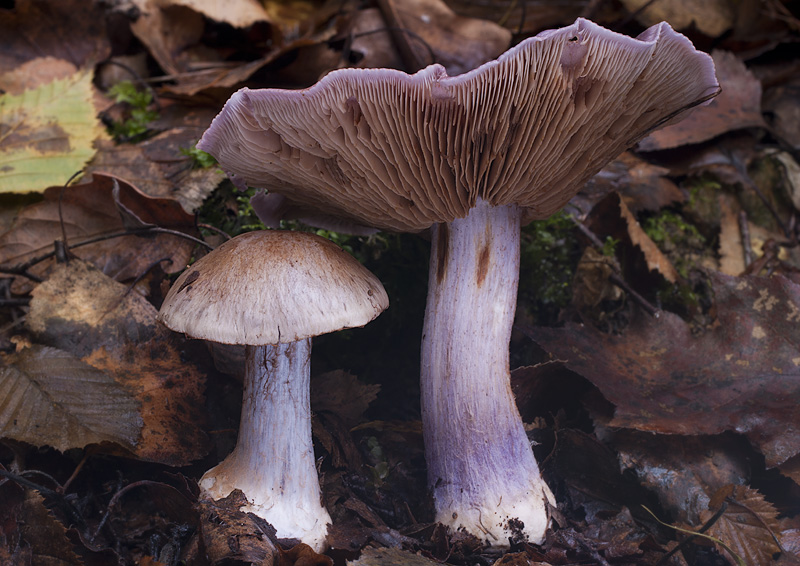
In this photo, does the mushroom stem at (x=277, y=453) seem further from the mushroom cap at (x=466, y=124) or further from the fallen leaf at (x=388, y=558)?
the mushroom cap at (x=466, y=124)

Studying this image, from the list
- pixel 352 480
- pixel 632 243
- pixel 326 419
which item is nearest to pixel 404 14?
pixel 632 243

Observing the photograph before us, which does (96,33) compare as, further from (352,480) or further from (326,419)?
(352,480)

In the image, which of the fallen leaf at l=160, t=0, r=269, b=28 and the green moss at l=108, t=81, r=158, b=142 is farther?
the fallen leaf at l=160, t=0, r=269, b=28

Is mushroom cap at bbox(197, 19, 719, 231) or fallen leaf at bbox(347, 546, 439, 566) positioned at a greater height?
mushroom cap at bbox(197, 19, 719, 231)

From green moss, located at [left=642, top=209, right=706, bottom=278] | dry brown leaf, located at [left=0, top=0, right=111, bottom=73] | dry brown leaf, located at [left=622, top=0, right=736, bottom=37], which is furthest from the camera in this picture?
dry brown leaf, located at [left=622, top=0, right=736, bottom=37]

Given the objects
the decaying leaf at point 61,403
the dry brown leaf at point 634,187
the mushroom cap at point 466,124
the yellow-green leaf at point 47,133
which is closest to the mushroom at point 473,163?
the mushroom cap at point 466,124

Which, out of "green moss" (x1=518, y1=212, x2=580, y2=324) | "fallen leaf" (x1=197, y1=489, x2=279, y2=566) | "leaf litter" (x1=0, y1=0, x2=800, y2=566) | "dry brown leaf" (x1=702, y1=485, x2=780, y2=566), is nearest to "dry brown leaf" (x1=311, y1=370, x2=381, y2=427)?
"leaf litter" (x1=0, y1=0, x2=800, y2=566)

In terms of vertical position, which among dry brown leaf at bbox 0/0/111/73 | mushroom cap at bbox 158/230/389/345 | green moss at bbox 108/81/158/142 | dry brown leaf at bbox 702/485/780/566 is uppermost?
dry brown leaf at bbox 0/0/111/73

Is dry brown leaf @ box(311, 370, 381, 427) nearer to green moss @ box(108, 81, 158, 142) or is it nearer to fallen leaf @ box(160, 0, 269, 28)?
green moss @ box(108, 81, 158, 142)
